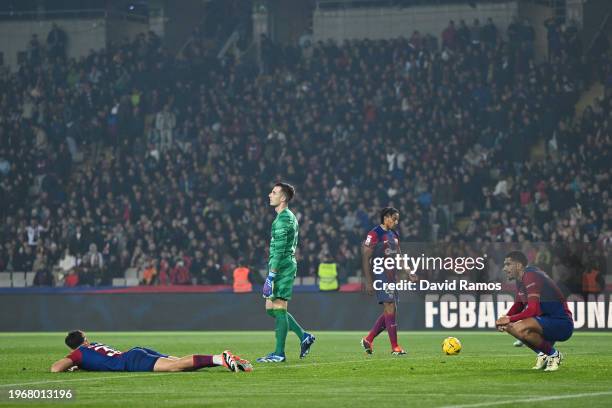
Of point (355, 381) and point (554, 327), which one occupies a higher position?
point (554, 327)

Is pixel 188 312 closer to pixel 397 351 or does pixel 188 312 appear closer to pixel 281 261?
pixel 397 351

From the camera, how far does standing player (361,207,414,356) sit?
21.7 meters

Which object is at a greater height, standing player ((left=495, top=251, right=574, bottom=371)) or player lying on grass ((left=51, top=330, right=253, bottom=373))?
standing player ((left=495, top=251, right=574, bottom=371))

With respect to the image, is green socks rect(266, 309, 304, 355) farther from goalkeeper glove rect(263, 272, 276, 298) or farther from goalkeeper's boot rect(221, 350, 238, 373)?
goalkeeper's boot rect(221, 350, 238, 373)

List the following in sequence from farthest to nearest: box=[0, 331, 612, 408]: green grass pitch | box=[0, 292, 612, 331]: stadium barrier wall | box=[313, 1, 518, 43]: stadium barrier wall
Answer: box=[313, 1, 518, 43]: stadium barrier wall
box=[0, 292, 612, 331]: stadium barrier wall
box=[0, 331, 612, 408]: green grass pitch

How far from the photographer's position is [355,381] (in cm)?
1631

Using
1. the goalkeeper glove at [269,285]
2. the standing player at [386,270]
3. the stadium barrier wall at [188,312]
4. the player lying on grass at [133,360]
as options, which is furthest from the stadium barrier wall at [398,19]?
the player lying on grass at [133,360]

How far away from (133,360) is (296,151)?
1069 inches

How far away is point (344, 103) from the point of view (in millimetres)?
45438

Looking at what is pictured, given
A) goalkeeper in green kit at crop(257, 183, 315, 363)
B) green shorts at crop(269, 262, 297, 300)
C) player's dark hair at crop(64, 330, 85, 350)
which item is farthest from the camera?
green shorts at crop(269, 262, 297, 300)
